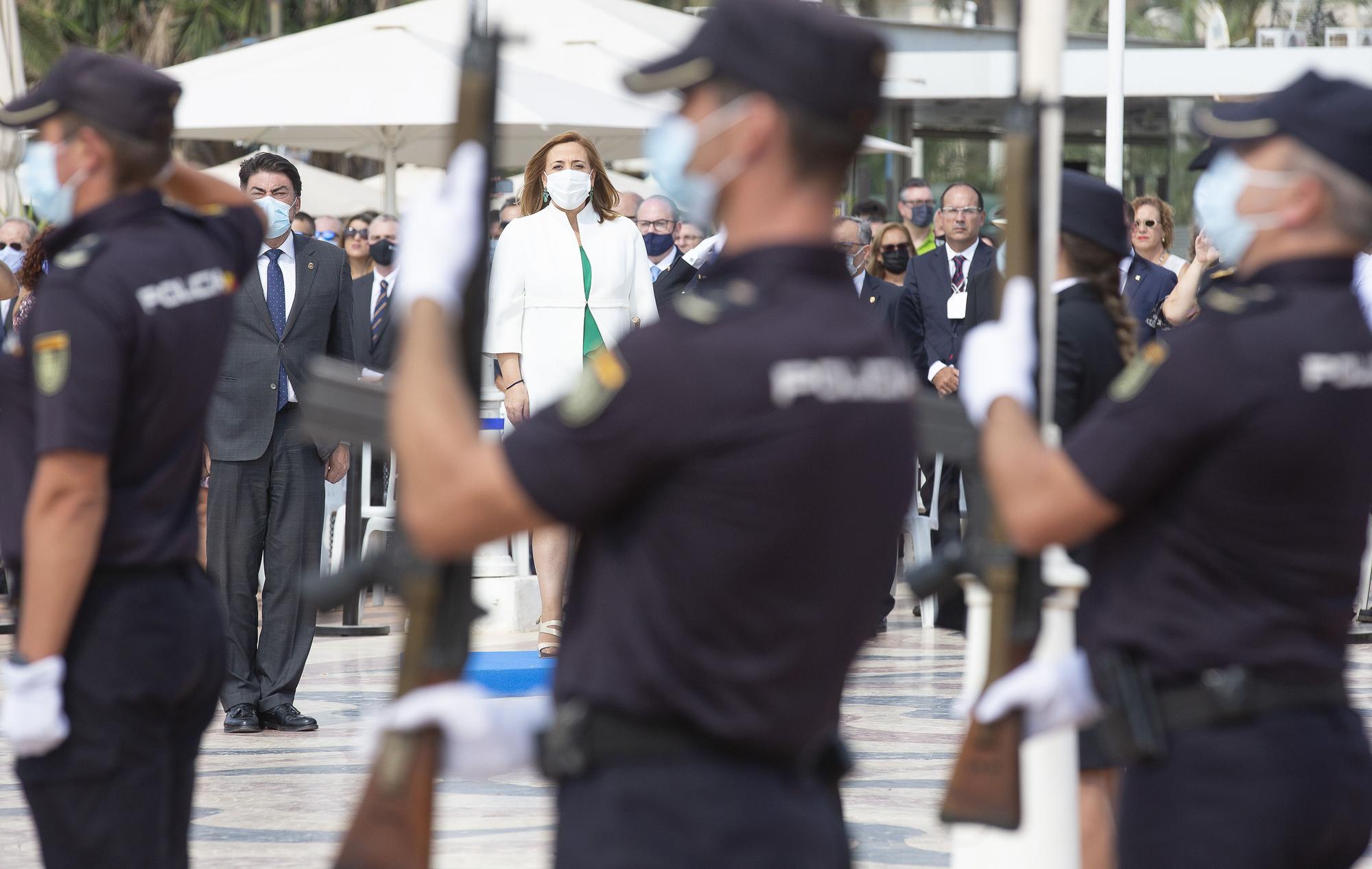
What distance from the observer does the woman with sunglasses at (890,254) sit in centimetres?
1254

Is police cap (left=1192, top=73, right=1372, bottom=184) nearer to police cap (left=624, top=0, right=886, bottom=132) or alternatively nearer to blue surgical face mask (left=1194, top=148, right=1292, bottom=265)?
blue surgical face mask (left=1194, top=148, right=1292, bottom=265)

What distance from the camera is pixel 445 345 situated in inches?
96.1

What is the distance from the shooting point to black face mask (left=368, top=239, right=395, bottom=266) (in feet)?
47.5

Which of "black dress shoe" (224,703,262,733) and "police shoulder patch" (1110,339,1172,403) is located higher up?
"police shoulder patch" (1110,339,1172,403)

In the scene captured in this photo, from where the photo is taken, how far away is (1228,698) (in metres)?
2.79

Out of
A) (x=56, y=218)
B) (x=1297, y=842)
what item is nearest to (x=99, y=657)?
(x=56, y=218)

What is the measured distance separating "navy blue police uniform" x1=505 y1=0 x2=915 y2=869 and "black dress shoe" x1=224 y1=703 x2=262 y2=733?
5.20 metres

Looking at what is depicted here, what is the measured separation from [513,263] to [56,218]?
5.34 m

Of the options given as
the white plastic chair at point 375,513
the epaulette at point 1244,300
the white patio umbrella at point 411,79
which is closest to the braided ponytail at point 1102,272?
the epaulette at point 1244,300

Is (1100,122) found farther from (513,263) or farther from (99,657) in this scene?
(99,657)

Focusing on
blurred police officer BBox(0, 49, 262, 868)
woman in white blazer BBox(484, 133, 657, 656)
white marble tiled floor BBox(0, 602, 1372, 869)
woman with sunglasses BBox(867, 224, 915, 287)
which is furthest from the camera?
woman with sunglasses BBox(867, 224, 915, 287)

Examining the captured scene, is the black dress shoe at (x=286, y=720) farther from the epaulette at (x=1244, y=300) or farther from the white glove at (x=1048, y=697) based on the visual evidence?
the epaulette at (x=1244, y=300)

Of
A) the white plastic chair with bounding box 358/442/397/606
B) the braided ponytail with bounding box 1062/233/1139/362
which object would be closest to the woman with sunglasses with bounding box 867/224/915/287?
the white plastic chair with bounding box 358/442/397/606

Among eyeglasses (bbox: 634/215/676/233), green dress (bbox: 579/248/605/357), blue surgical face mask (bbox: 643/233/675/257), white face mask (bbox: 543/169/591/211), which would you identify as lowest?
green dress (bbox: 579/248/605/357)
